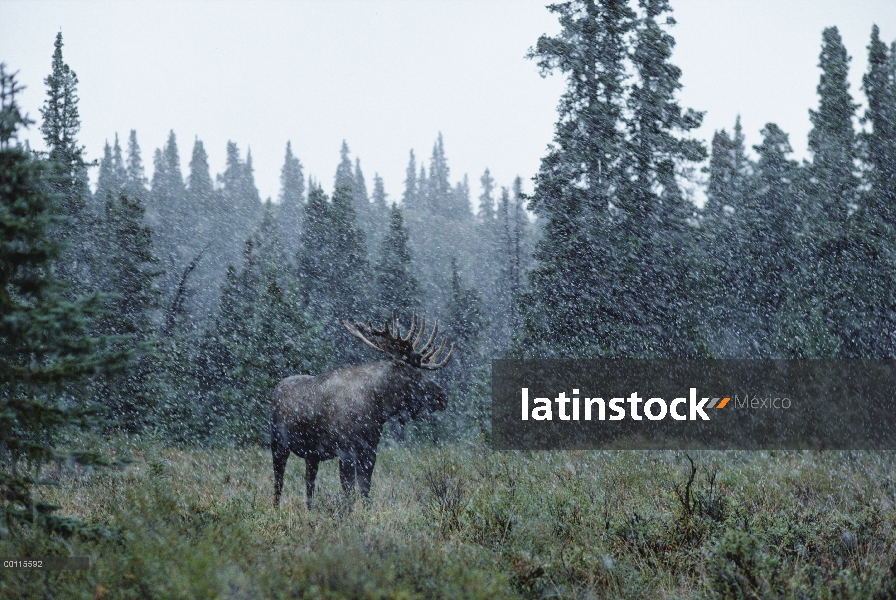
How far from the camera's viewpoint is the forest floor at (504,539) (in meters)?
4.35

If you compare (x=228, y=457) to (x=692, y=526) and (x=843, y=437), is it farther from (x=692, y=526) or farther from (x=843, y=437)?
(x=843, y=437)

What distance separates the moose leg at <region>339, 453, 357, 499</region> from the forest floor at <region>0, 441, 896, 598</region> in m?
0.42

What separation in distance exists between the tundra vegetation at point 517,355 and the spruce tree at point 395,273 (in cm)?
14

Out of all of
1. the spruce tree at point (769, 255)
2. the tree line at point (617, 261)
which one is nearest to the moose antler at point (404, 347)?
the tree line at point (617, 261)

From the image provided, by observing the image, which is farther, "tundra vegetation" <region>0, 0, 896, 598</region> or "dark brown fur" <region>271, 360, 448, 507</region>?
"dark brown fur" <region>271, 360, 448, 507</region>

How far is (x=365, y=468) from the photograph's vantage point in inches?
349

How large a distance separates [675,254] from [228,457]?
485 inches

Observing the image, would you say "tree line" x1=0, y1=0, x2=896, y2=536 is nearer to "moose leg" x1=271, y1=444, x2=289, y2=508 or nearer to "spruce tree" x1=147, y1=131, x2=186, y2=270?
"moose leg" x1=271, y1=444, x2=289, y2=508

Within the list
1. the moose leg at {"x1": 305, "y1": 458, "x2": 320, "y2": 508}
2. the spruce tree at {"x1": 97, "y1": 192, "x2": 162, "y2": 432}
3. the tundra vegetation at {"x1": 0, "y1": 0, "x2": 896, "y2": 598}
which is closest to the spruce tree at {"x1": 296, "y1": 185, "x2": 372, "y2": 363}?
the tundra vegetation at {"x1": 0, "y1": 0, "x2": 896, "y2": 598}

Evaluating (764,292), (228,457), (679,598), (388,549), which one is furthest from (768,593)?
(764,292)

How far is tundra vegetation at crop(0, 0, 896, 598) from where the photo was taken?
4918 mm

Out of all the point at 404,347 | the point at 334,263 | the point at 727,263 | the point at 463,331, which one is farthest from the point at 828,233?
the point at 334,263

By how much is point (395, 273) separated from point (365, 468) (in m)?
24.9

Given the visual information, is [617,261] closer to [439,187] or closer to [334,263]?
[334,263]
